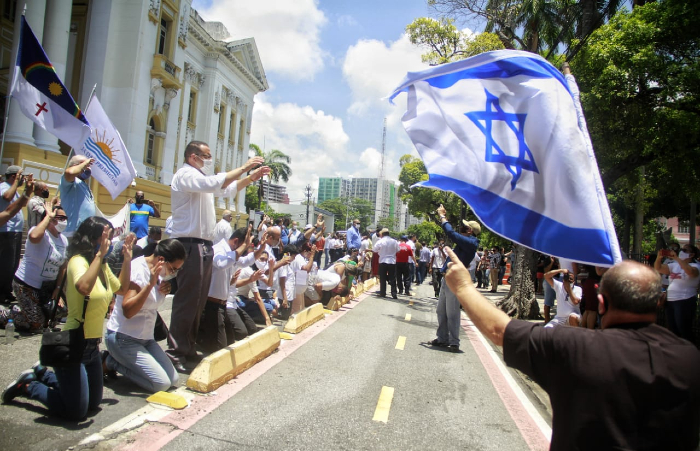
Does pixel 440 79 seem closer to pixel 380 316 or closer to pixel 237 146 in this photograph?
pixel 380 316

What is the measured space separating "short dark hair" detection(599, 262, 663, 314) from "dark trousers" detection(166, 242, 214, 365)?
3.91m

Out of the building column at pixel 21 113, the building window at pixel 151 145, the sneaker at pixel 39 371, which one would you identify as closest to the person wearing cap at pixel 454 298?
the sneaker at pixel 39 371

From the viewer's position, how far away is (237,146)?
37094 mm

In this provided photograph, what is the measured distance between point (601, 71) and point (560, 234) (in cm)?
866

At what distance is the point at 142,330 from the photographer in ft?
14.4

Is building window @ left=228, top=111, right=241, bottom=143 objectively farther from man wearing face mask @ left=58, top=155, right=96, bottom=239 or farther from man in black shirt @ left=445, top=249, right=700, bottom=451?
man in black shirt @ left=445, top=249, right=700, bottom=451

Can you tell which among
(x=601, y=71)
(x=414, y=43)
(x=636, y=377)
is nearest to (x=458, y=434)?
(x=636, y=377)

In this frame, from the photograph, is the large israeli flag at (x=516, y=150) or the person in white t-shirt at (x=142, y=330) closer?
the large israeli flag at (x=516, y=150)

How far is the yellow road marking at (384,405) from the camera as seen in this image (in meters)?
4.34

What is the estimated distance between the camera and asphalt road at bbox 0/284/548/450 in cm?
353

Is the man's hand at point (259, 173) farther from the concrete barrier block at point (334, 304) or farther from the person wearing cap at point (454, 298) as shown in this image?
the concrete barrier block at point (334, 304)

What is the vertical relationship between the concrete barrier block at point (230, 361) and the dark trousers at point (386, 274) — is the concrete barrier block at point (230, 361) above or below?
below

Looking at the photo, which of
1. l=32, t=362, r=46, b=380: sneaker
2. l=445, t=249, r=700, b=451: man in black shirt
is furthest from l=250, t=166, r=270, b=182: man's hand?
l=445, t=249, r=700, b=451: man in black shirt

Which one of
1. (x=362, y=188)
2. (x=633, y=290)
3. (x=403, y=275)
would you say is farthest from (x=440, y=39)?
(x=362, y=188)
